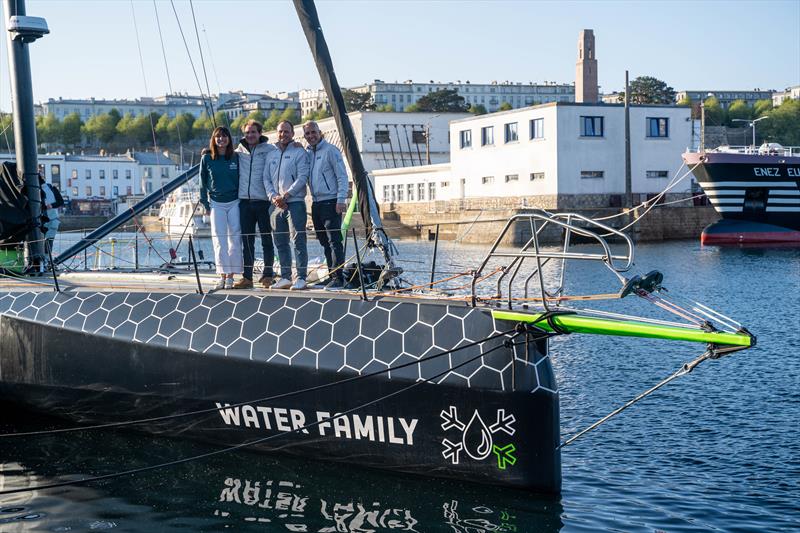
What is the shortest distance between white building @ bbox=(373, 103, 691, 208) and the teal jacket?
3641 cm

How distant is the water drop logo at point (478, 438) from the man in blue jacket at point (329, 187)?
8.13 feet

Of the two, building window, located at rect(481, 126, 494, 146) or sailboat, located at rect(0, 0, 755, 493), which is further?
building window, located at rect(481, 126, 494, 146)

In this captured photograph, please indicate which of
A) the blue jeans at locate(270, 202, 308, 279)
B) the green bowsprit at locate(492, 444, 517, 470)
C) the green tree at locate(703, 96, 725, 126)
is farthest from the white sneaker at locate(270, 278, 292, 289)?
the green tree at locate(703, 96, 725, 126)

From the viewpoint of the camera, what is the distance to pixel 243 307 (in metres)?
9.17

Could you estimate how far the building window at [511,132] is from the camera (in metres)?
49.1

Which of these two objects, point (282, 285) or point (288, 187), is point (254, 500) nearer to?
point (282, 285)

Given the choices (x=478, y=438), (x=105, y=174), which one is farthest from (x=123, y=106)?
(x=478, y=438)

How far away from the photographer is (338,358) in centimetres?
843

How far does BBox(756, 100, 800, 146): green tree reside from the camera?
10139cm

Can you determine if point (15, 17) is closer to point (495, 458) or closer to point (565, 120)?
point (495, 458)

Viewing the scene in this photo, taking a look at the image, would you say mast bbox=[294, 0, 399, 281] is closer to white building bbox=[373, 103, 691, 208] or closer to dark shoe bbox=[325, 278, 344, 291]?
dark shoe bbox=[325, 278, 344, 291]

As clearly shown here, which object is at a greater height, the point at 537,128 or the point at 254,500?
the point at 537,128

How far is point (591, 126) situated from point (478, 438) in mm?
40872

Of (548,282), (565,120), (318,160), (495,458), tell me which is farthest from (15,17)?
(565,120)
